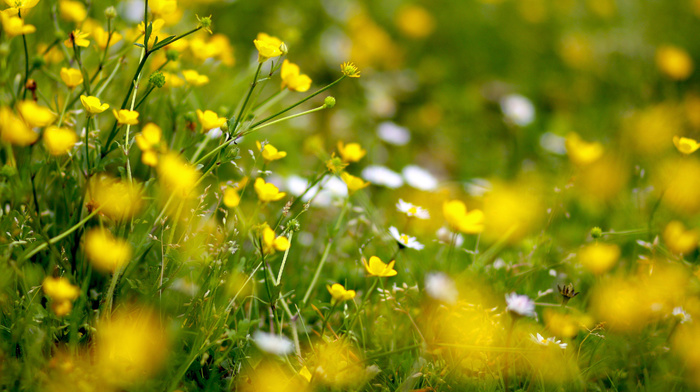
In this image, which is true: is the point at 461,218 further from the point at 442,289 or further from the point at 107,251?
the point at 107,251

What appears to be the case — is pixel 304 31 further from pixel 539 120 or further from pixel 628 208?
pixel 628 208

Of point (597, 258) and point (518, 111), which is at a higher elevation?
point (597, 258)

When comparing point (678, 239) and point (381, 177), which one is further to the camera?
point (381, 177)

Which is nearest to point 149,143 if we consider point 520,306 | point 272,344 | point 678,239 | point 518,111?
point 272,344

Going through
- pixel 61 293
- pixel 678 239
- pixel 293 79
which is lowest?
pixel 678 239

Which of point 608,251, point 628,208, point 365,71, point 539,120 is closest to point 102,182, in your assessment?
point 608,251

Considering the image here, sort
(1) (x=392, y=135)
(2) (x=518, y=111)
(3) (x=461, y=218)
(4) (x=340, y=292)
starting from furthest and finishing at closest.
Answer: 1. (2) (x=518, y=111)
2. (1) (x=392, y=135)
3. (3) (x=461, y=218)
4. (4) (x=340, y=292)

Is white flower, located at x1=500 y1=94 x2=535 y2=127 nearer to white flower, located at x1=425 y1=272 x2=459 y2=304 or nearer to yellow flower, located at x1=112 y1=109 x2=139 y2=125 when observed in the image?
white flower, located at x1=425 y1=272 x2=459 y2=304
